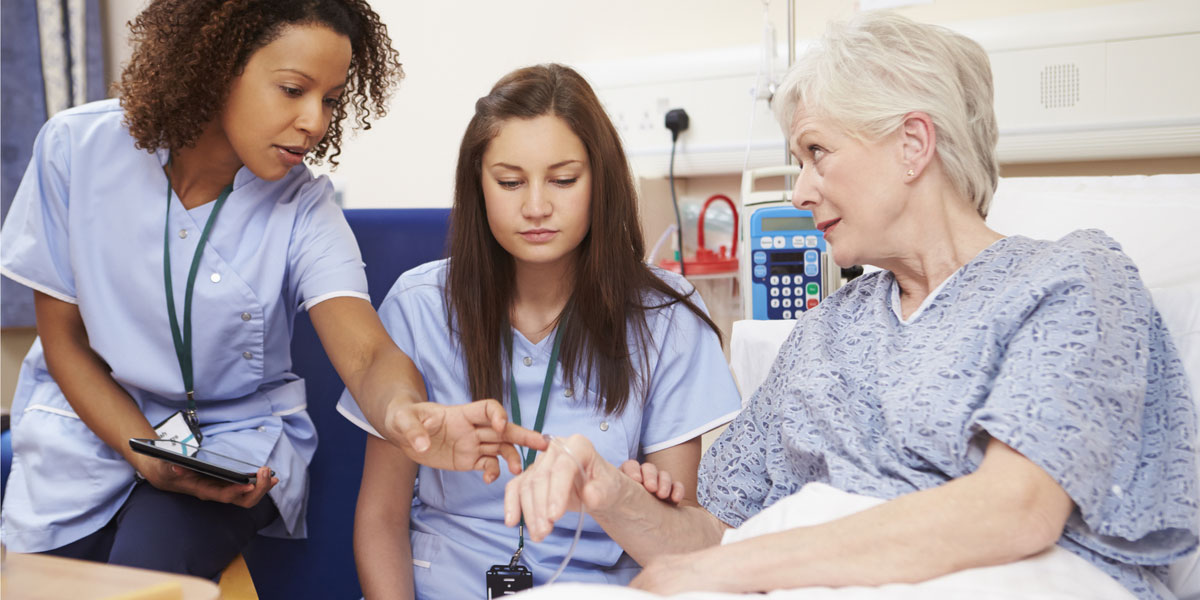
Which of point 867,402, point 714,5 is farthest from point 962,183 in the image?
point 714,5

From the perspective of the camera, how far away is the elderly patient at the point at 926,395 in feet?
3.27

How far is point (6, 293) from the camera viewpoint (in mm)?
3053

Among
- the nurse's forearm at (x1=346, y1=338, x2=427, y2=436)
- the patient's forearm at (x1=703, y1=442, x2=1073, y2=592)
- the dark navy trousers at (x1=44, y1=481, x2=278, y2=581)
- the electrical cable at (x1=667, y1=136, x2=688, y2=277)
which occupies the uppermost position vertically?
the electrical cable at (x1=667, y1=136, x2=688, y2=277)

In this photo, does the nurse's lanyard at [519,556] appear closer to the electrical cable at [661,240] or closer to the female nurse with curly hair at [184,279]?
the female nurse with curly hair at [184,279]

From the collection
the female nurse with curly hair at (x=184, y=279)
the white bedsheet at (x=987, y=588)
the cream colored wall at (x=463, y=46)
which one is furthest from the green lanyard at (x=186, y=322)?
the cream colored wall at (x=463, y=46)

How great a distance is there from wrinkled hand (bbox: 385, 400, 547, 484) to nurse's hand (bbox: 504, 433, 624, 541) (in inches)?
2.6

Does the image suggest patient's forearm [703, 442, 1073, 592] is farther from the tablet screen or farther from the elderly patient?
the tablet screen

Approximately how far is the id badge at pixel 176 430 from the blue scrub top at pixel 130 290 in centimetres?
5

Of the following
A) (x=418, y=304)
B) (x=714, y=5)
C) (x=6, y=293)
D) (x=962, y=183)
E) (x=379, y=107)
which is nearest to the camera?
(x=962, y=183)

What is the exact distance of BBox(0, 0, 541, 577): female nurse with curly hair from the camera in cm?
148

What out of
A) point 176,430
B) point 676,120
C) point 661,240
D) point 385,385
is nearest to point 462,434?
point 385,385

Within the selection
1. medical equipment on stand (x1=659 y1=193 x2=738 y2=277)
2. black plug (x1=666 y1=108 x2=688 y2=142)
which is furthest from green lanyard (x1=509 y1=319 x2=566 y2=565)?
black plug (x1=666 y1=108 x2=688 y2=142)

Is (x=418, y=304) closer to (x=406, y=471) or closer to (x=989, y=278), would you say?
(x=406, y=471)

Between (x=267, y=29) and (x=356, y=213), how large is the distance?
45 cm
